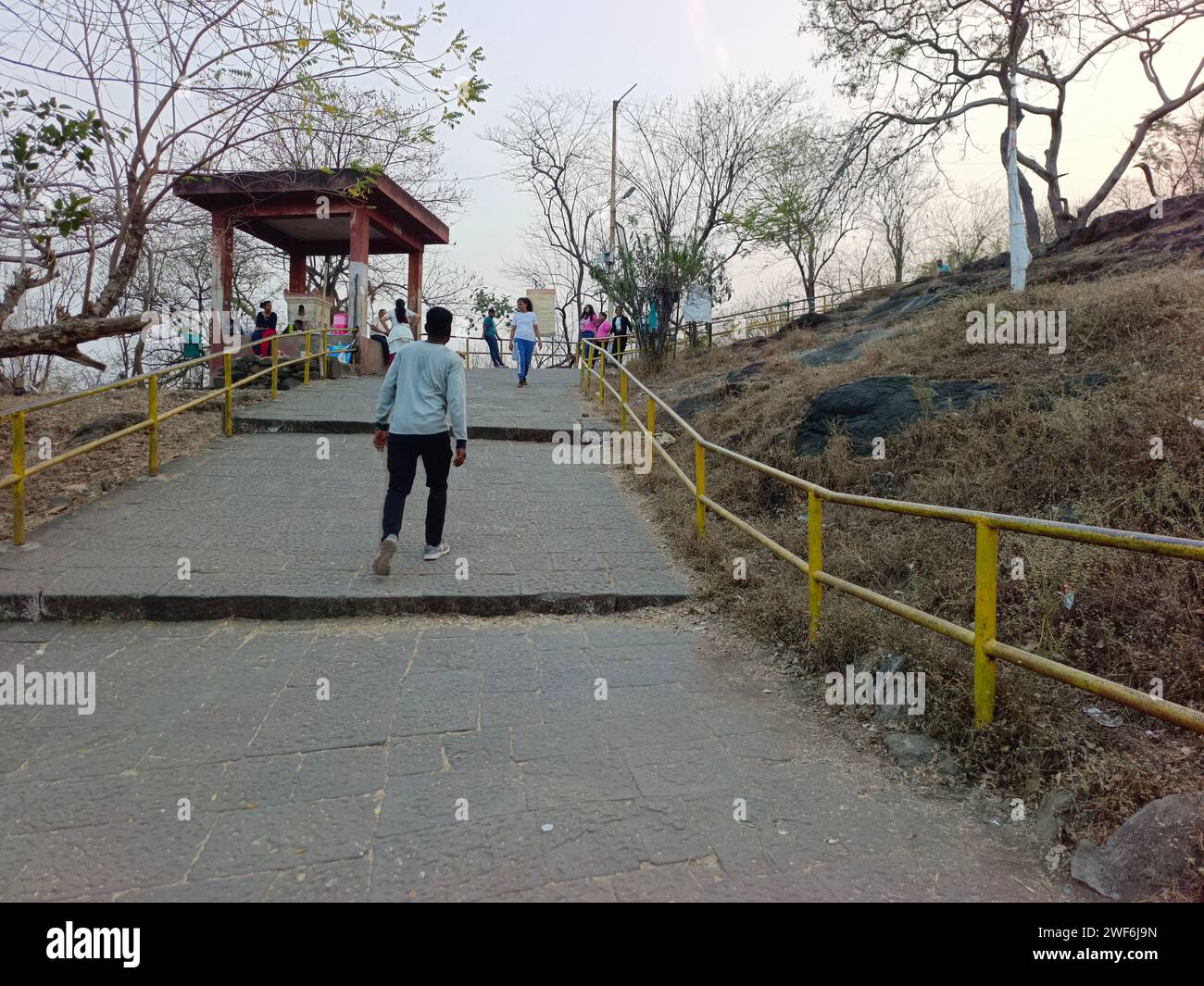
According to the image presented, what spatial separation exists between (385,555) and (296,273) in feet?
55.9

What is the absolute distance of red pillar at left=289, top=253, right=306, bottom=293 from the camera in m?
19.6

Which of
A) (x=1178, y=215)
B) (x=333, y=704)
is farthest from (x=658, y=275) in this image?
(x=333, y=704)

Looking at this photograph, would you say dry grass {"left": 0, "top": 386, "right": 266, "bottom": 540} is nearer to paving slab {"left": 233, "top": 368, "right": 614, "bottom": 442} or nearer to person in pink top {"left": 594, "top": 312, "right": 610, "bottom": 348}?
paving slab {"left": 233, "top": 368, "right": 614, "bottom": 442}

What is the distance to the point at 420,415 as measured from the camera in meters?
5.34

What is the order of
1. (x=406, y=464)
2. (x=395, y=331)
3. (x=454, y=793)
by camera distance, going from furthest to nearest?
(x=395, y=331) < (x=406, y=464) < (x=454, y=793)

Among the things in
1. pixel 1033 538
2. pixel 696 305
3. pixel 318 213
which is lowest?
pixel 1033 538

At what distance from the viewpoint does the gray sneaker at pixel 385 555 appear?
520 centimetres

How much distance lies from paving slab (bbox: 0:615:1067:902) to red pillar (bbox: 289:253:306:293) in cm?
1713

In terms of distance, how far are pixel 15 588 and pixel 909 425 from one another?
22.1ft

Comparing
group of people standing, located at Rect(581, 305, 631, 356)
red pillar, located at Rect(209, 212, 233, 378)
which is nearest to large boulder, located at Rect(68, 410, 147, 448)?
red pillar, located at Rect(209, 212, 233, 378)

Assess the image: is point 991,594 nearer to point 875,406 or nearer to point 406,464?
point 406,464

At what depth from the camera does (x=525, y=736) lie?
10.9 ft

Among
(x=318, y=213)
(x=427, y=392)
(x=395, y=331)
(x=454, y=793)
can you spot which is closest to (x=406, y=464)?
(x=427, y=392)

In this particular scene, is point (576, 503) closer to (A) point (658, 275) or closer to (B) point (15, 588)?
(B) point (15, 588)
